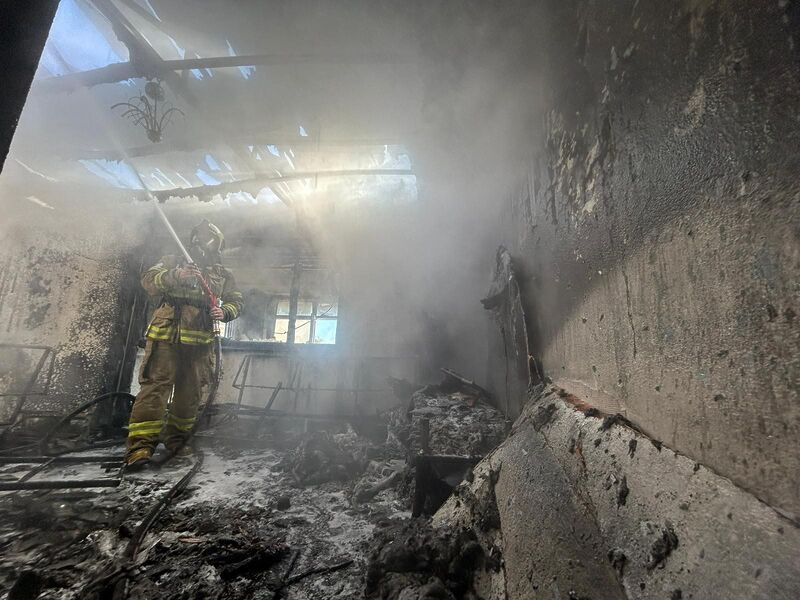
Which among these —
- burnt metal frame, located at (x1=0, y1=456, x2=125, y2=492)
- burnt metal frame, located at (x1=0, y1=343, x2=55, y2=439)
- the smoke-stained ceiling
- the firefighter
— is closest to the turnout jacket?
the firefighter

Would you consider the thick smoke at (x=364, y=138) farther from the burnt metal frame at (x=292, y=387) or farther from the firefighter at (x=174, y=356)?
the firefighter at (x=174, y=356)

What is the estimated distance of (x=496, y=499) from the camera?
147 cm

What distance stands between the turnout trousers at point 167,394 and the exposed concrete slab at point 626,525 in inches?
132

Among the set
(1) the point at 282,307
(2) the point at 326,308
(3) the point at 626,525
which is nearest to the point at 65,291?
(2) the point at 326,308

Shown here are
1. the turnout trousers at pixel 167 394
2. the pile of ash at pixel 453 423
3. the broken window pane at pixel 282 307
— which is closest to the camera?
the pile of ash at pixel 453 423

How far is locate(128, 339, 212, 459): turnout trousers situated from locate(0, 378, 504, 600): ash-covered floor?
363mm

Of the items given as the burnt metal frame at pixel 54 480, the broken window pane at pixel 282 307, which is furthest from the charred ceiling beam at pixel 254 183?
the broken window pane at pixel 282 307

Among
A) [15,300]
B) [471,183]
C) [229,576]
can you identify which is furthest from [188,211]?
[229,576]

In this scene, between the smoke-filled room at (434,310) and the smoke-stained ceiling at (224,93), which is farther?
the smoke-stained ceiling at (224,93)

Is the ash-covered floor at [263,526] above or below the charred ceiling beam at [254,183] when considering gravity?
below

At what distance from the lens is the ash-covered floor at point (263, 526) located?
4.84 feet

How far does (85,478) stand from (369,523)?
269 centimetres

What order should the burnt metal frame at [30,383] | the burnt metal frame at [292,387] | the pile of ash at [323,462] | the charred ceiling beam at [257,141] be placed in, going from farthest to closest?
the burnt metal frame at [292,387], the charred ceiling beam at [257,141], the burnt metal frame at [30,383], the pile of ash at [323,462]

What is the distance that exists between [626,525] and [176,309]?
4.32 metres
